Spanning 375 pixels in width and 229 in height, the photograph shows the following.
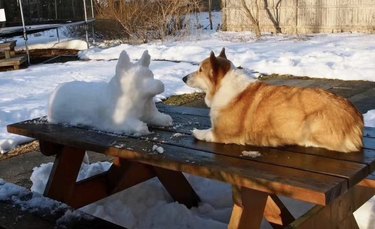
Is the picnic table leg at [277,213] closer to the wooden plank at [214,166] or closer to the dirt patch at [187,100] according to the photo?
the wooden plank at [214,166]

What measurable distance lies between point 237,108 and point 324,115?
44 centimetres

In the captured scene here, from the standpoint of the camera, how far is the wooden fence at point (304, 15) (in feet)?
51.6

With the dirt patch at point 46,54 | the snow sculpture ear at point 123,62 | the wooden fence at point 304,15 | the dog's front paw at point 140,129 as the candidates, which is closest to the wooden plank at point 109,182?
the dog's front paw at point 140,129

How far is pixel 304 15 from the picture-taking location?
1681 cm

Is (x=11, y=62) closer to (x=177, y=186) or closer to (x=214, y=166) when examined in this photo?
(x=177, y=186)

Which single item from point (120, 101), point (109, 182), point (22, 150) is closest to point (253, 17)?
point (22, 150)

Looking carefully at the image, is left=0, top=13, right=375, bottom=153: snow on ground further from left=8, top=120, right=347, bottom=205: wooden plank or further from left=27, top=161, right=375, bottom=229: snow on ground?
left=8, top=120, right=347, bottom=205: wooden plank

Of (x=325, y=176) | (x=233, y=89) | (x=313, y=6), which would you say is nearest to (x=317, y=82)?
(x=233, y=89)

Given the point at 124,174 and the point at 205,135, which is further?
the point at 124,174

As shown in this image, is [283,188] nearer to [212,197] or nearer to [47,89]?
[212,197]

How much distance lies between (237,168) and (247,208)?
0.25 metres

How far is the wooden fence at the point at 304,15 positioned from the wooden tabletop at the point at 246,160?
14.4m

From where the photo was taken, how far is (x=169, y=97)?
7.42 m

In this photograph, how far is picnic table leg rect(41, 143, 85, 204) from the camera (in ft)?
10.3
